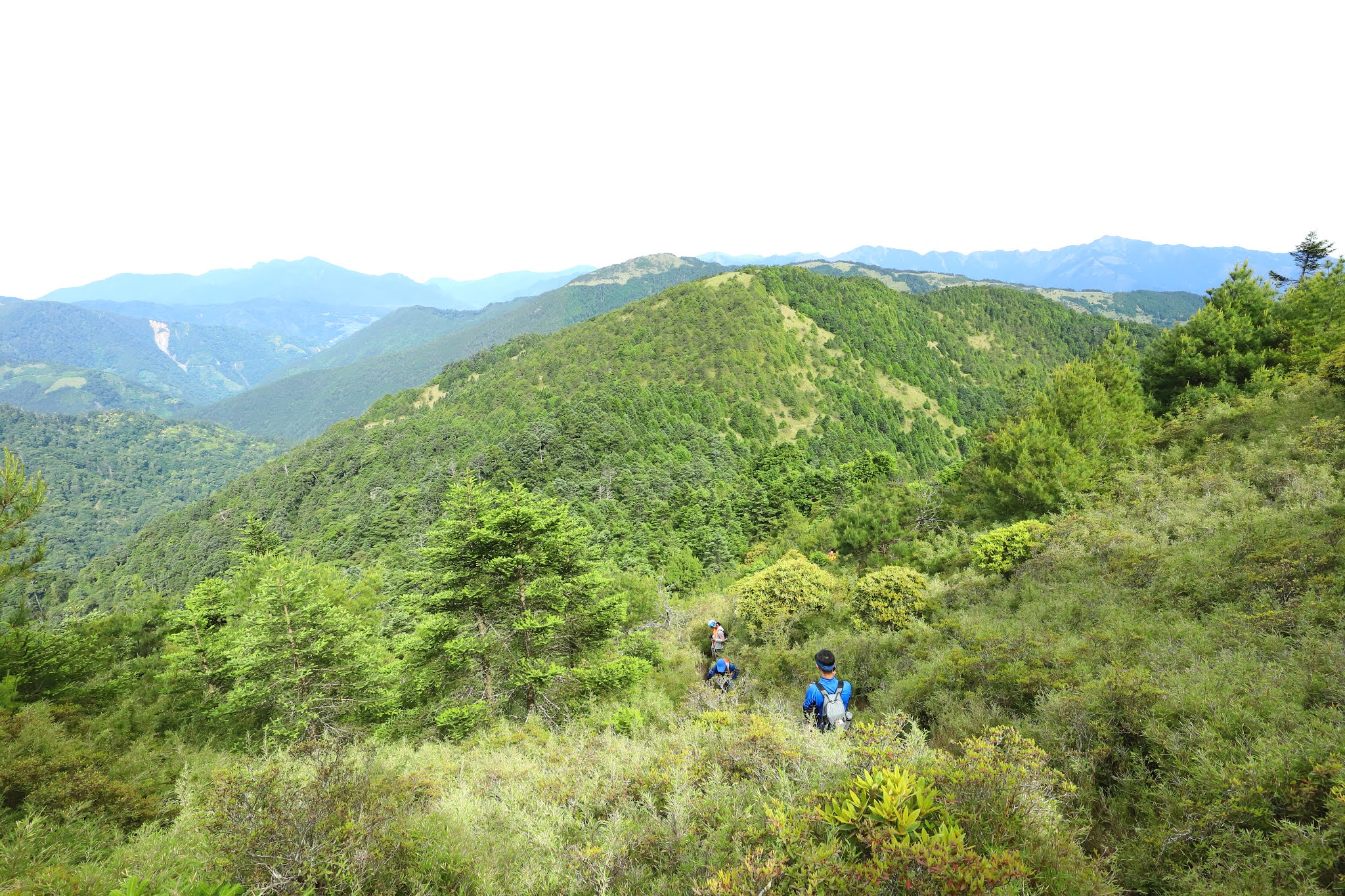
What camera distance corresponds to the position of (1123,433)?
62.9 ft

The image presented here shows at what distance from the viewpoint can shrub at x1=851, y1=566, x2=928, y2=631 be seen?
36.3ft

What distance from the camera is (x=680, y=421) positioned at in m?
79.3

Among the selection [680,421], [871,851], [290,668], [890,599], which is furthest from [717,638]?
[680,421]

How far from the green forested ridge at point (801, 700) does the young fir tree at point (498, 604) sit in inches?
3.3

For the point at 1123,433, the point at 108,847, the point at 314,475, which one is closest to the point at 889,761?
the point at 108,847

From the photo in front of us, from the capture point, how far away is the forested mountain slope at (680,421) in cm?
6156

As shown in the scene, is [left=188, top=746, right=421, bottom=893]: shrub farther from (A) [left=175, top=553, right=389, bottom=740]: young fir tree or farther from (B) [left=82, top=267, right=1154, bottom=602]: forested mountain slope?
(B) [left=82, top=267, right=1154, bottom=602]: forested mountain slope

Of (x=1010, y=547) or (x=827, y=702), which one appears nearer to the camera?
(x=827, y=702)

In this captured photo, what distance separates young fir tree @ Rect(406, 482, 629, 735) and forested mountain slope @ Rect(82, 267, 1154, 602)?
33.6m

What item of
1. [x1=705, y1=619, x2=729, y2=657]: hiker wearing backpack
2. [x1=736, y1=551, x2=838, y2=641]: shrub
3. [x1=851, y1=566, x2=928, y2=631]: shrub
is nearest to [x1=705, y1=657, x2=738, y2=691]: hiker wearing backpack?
[x1=736, y1=551, x2=838, y2=641]: shrub

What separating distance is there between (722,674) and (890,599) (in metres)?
4.20

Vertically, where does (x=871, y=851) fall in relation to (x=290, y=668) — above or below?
above

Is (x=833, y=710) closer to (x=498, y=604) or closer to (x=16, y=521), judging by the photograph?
(x=498, y=604)

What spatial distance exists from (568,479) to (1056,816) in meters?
65.8
